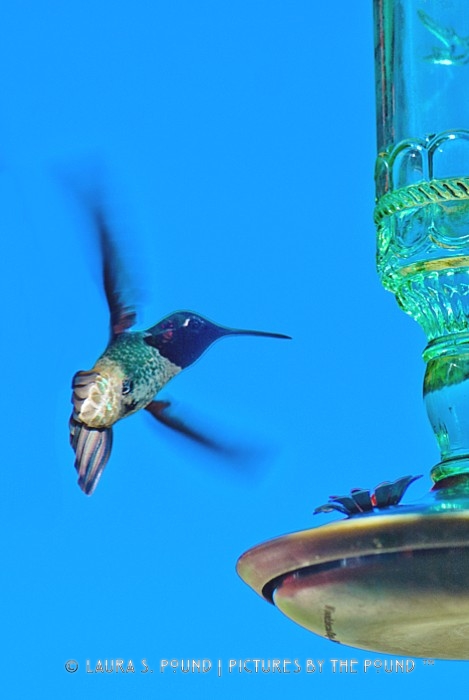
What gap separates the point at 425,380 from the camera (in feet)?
4.11

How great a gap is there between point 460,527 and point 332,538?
0.11 m

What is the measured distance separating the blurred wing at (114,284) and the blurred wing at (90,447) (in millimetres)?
305

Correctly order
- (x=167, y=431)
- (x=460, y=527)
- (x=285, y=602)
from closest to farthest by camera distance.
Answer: (x=460, y=527)
(x=285, y=602)
(x=167, y=431)

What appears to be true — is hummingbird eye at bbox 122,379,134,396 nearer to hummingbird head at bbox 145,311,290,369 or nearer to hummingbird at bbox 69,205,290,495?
hummingbird at bbox 69,205,290,495

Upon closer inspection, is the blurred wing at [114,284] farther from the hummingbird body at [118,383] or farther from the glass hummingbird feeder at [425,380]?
the glass hummingbird feeder at [425,380]

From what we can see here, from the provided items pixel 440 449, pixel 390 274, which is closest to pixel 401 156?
pixel 390 274

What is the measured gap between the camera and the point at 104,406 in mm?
3746

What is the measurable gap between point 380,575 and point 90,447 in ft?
8.90

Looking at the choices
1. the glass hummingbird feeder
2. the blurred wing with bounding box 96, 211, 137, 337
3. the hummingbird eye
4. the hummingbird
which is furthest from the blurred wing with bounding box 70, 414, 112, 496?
the glass hummingbird feeder

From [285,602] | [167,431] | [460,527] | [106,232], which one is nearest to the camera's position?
[460,527]

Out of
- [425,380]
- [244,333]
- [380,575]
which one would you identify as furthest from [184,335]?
[380,575]

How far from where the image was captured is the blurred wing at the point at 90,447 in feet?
12.2

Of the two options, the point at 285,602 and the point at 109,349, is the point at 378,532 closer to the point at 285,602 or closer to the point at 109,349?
the point at 285,602

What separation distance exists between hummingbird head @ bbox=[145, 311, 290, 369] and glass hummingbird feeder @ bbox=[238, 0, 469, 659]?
2610 mm
